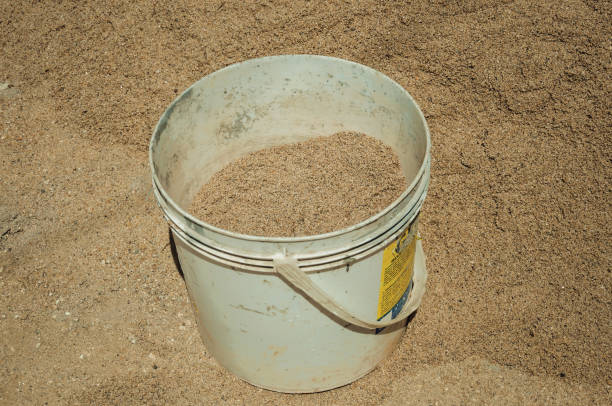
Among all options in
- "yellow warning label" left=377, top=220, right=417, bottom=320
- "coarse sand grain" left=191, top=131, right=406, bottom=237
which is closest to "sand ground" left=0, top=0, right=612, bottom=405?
"yellow warning label" left=377, top=220, right=417, bottom=320

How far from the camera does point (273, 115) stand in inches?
71.9

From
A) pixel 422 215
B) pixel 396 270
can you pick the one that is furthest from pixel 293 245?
pixel 422 215

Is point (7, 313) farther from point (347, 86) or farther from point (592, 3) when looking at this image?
point (592, 3)

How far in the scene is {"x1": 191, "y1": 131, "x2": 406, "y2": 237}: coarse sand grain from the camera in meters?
1.52

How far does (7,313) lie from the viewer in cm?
194

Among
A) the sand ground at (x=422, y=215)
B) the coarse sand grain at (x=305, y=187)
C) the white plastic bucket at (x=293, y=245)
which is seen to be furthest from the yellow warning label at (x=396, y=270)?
the sand ground at (x=422, y=215)

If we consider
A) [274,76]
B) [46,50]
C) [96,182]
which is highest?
[274,76]

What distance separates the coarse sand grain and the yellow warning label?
134 millimetres

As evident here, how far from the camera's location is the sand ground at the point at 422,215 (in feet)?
5.86

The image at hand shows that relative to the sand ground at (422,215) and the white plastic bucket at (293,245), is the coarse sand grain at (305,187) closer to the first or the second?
the white plastic bucket at (293,245)

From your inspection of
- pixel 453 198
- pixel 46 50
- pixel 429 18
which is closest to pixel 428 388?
pixel 453 198

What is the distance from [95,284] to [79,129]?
718 mm

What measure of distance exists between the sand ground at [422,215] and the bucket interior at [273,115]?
46 cm

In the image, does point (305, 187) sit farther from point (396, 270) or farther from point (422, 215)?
point (422, 215)
